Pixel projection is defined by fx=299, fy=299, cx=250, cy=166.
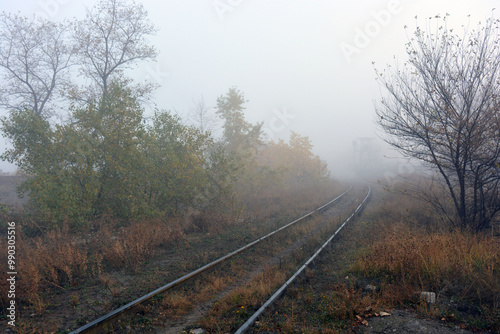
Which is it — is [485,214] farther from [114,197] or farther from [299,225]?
[114,197]

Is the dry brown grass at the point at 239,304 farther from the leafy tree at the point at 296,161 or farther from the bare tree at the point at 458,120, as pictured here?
the leafy tree at the point at 296,161

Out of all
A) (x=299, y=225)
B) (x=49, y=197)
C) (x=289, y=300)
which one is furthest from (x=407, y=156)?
(x=49, y=197)

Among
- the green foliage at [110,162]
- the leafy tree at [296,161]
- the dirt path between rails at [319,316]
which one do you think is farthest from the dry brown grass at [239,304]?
the leafy tree at [296,161]

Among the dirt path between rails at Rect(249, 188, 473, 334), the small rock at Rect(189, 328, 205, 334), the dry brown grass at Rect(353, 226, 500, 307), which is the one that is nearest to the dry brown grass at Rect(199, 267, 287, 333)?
the small rock at Rect(189, 328, 205, 334)

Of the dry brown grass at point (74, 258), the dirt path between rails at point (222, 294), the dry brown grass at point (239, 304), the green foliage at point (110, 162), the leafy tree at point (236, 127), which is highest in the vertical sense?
the leafy tree at point (236, 127)

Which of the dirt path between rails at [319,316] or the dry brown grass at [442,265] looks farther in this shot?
the dry brown grass at [442,265]

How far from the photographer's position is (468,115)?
908 cm

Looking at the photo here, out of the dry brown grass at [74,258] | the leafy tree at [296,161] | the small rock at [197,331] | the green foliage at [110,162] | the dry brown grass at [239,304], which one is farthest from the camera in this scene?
the leafy tree at [296,161]

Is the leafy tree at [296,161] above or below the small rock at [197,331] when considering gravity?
above

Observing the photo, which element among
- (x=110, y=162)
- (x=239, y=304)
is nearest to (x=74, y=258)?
(x=239, y=304)

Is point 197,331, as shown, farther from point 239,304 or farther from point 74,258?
point 74,258

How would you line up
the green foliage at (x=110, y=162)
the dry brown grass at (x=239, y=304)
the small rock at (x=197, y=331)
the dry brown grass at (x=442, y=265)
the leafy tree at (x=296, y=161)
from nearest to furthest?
the small rock at (x=197, y=331)
the dry brown grass at (x=239, y=304)
the dry brown grass at (x=442, y=265)
the green foliage at (x=110, y=162)
the leafy tree at (x=296, y=161)

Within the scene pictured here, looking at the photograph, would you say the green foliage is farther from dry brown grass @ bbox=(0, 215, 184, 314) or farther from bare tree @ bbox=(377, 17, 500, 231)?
bare tree @ bbox=(377, 17, 500, 231)

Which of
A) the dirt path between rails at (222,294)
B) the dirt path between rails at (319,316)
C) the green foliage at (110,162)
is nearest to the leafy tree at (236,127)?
the green foliage at (110,162)
